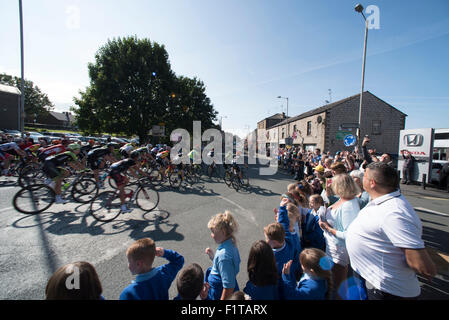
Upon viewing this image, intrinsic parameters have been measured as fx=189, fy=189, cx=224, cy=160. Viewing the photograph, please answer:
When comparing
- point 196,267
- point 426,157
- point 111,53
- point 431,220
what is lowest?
point 431,220

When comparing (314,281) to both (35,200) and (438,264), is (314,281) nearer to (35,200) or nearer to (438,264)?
(438,264)

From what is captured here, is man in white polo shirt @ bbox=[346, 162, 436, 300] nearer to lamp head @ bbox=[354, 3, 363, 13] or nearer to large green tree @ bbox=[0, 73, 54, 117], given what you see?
lamp head @ bbox=[354, 3, 363, 13]

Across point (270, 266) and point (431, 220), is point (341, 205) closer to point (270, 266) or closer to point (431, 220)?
point (270, 266)

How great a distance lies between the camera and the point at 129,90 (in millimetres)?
20547

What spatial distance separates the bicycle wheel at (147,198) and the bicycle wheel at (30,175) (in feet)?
16.7

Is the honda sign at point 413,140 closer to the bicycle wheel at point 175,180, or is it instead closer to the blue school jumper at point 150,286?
the bicycle wheel at point 175,180

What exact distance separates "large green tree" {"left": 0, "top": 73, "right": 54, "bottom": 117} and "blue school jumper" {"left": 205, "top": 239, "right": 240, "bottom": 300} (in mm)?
75540

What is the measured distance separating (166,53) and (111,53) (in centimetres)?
583

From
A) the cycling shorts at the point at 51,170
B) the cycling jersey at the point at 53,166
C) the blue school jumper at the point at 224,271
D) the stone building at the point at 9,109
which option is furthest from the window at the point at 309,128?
the stone building at the point at 9,109

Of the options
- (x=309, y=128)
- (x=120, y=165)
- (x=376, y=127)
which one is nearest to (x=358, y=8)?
(x=120, y=165)

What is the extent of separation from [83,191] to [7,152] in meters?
5.16

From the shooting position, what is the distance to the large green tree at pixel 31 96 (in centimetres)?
5294
